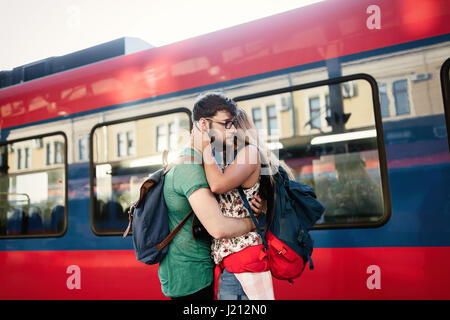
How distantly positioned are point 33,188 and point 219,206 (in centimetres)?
307

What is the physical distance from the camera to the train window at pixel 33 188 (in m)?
3.74

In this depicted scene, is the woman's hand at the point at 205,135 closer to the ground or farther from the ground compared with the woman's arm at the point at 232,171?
farther from the ground

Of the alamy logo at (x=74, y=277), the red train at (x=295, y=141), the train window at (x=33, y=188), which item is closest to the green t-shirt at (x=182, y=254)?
the red train at (x=295, y=141)

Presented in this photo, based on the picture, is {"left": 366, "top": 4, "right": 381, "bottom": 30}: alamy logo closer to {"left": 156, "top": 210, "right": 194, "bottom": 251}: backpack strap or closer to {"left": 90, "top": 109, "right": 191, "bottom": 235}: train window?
{"left": 90, "top": 109, "right": 191, "bottom": 235}: train window

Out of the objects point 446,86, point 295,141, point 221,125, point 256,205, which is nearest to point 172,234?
point 256,205

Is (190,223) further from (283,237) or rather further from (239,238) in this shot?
(283,237)

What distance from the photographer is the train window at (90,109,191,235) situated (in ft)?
10.6

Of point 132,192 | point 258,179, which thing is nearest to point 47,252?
point 132,192

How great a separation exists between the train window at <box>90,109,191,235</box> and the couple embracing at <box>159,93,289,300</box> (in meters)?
1.57

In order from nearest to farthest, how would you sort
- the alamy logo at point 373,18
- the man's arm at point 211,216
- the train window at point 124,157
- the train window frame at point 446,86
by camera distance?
the man's arm at point 211,216 → the train window frame at point 446,86 → the alamy logo at point 373,18 → the train window at point 124,157

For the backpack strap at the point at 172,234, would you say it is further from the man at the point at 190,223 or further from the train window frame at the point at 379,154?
the train window frame at the point at 379,154

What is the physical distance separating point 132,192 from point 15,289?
67.9 inches

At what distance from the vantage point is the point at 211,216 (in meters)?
1.48

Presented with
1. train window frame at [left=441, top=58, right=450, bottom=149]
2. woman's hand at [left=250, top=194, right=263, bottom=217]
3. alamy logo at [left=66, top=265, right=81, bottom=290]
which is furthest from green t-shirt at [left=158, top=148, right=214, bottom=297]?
alamy logo at [left=66, top=265, right=81, bottom=290]
